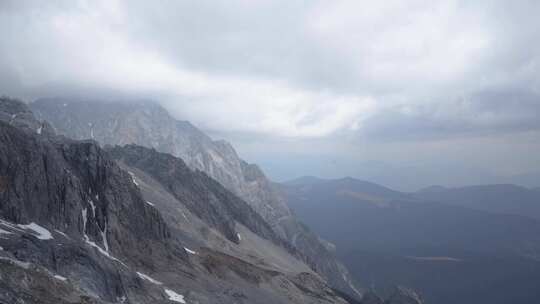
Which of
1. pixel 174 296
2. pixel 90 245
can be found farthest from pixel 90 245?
pixel 174 296

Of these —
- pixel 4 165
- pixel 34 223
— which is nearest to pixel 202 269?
pixel 34 223

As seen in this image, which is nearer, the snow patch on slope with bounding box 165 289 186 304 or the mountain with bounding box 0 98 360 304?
the mountain with bounding box 0 98 360 304

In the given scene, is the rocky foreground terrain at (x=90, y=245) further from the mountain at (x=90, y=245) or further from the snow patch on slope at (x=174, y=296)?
the snow patch on slope at (x=174, y=296)

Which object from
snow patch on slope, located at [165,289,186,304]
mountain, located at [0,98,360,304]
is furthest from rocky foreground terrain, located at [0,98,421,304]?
snow patch on slope, located at [165,289,186,304]

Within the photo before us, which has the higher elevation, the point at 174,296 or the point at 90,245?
the point at 90,245

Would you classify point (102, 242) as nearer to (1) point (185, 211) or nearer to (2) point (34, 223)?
(2) point (34, 223)

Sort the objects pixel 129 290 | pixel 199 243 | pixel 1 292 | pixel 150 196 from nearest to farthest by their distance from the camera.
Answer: pixel 1 292
pixel 129 290
pixel 199 243
pixel 150 196

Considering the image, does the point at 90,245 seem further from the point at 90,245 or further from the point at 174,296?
the point at 174,296

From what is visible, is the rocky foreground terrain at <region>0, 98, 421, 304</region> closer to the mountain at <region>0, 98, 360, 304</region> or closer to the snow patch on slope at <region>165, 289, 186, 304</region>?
Result: the mountain at <region>0, 98, 360, 304</region>

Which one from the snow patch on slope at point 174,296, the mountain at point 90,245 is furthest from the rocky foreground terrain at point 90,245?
the snow patch on slope at point 174,296

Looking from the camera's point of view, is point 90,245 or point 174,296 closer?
point 90,245

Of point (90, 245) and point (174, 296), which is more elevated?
point (90, 245)
